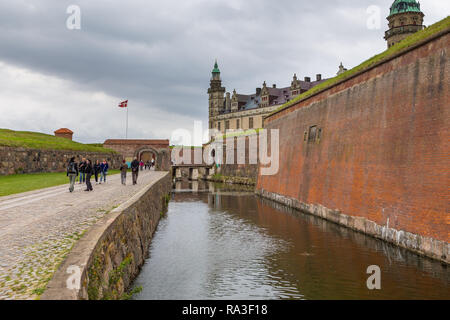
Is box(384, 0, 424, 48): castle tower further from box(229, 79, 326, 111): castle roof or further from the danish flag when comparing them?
the danish flag

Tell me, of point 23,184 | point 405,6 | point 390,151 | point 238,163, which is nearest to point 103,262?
point 390,151

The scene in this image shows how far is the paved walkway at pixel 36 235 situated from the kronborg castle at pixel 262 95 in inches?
2051

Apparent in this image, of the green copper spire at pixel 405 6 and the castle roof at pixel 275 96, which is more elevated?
the green copper spire at pixel 405 6

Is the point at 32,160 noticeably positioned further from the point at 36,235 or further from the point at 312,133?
the point at 36,235

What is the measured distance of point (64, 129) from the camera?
2057 inches

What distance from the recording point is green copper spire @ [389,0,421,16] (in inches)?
2057

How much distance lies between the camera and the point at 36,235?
780 cm

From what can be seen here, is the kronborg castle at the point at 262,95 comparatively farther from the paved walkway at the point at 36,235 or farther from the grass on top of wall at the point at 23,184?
the paved walkway at the point at 36,235

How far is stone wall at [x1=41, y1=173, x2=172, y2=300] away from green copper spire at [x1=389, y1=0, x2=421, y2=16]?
54081 millimetres

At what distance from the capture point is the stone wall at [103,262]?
4883 mm

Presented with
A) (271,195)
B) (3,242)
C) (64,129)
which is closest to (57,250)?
(3,242)

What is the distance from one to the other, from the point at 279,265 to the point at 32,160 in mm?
24904

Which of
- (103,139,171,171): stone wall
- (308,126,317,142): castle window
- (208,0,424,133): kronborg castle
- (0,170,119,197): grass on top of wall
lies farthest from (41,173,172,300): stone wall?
(208,0,424,133): kronborg castle

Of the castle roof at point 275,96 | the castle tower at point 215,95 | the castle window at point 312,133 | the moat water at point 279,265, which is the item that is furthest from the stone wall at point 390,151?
the castle tower at point 215,95
